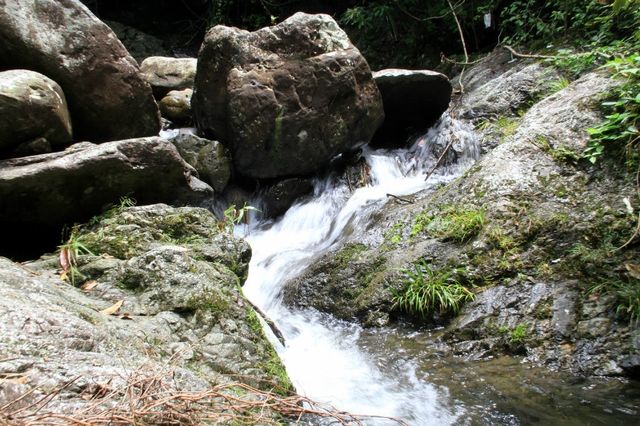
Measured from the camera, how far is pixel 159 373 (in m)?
2.10

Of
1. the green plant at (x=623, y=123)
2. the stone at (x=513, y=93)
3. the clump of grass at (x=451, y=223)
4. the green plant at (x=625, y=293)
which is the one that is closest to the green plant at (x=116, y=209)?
the clump of grass at (x=451, y=223)

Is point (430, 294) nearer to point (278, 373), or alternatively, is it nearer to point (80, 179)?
point (278, 373)

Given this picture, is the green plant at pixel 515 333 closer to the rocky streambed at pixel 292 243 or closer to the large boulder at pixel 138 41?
the rocky streambed at pixel 292 243

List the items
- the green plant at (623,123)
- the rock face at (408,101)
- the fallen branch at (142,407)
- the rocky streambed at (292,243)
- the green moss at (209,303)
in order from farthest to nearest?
the rock face at (408,101), the green plant at (623,123), the green moss at (209,303), the rocky streambed at (292,243), the fallen branch at (142,407)

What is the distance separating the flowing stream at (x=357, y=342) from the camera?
10.3 ft

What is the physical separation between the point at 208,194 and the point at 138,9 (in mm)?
12703

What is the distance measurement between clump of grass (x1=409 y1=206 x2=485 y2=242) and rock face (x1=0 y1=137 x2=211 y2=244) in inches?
105

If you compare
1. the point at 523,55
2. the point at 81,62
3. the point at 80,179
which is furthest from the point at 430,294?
the point at 523,55

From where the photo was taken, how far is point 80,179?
14.1ft

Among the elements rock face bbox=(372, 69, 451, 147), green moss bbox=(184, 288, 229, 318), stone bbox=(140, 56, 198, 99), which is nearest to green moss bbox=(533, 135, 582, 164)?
rock face bbox=(372, 69, 451, 147)

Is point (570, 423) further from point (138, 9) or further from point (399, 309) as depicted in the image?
point (138, 9)

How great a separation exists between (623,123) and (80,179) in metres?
5.04

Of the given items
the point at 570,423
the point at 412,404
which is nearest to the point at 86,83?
the point at 412,404

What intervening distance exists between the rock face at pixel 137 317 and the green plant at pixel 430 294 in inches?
57.6
